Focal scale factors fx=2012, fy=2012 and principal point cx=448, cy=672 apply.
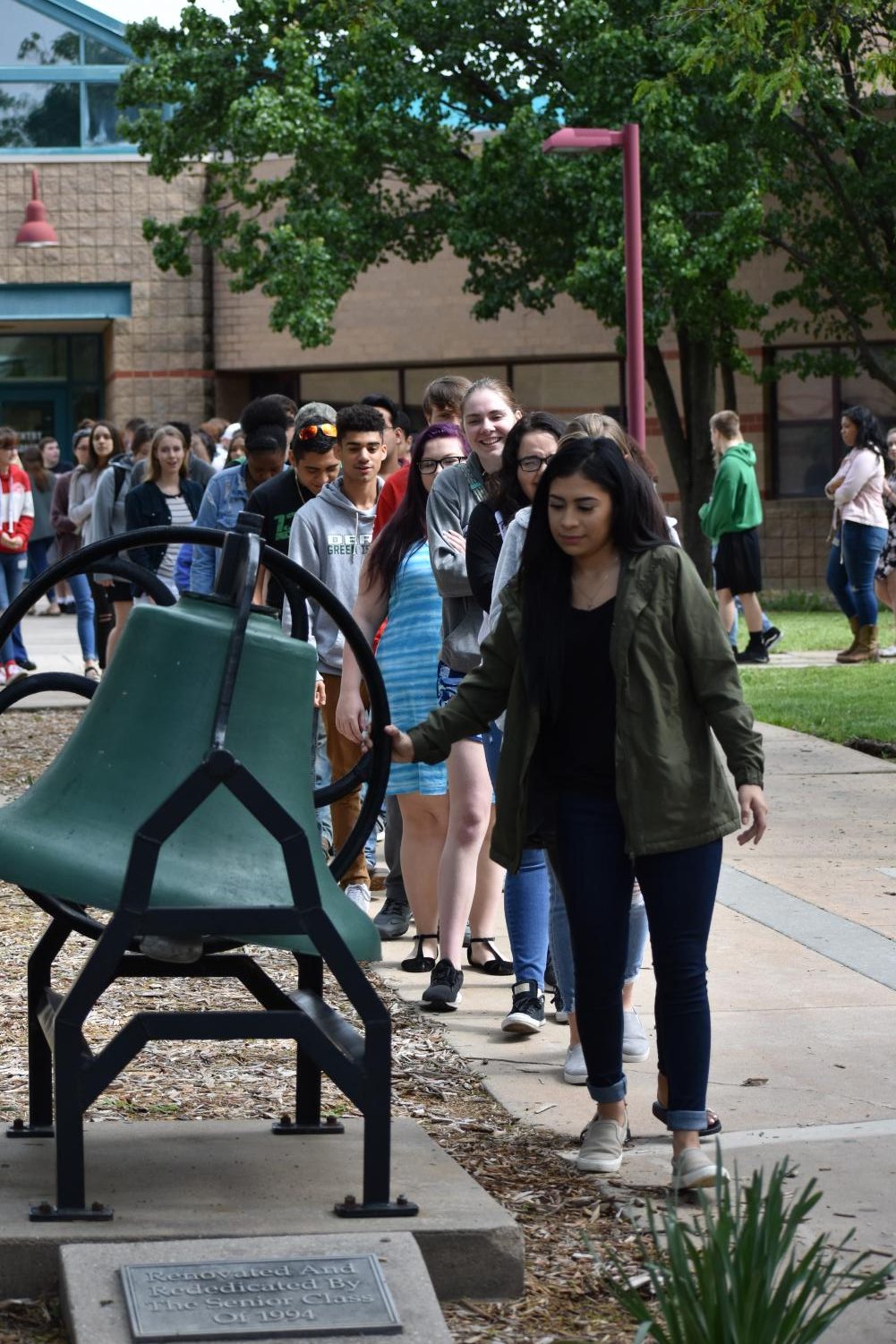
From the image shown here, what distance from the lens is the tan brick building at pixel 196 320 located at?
28.4 metres

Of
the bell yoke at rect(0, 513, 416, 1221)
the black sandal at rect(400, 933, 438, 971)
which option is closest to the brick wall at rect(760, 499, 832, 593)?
the black sandal at rect(400, 933, 438, 971)

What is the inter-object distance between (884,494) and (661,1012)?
12425 millimetres

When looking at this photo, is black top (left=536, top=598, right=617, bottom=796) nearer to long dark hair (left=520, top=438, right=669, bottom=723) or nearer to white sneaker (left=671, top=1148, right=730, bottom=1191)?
long dark hair (left=520, top=438, right=669, bottom=723)

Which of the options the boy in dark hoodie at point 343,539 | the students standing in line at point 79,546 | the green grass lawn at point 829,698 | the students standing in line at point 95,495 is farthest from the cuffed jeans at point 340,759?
the green grass lawn at point 829,698

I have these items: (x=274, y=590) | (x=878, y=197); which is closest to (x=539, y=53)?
(x=878, y=197)

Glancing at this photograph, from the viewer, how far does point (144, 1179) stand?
402cm

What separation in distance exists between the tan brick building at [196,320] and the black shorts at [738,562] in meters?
11.2

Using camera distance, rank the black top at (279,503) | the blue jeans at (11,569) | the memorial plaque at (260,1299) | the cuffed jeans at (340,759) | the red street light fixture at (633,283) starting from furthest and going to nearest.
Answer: the red street light fixture at (633,283)
the blue jeans at (11,569)
the black top at (279,503)
the cuffed jeans at (340,759)
the memorial plaque at (260,1299)

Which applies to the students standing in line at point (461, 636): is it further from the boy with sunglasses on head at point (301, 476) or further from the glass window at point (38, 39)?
the glass window at point (38, 39)

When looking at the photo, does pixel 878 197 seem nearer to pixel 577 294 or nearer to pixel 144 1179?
pixel 577 294

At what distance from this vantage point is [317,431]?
25.3 feet

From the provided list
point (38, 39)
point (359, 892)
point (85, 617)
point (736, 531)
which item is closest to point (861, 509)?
point (736, 531)

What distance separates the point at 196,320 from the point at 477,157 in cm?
747

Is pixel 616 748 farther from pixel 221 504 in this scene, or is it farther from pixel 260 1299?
pixel 221 504
